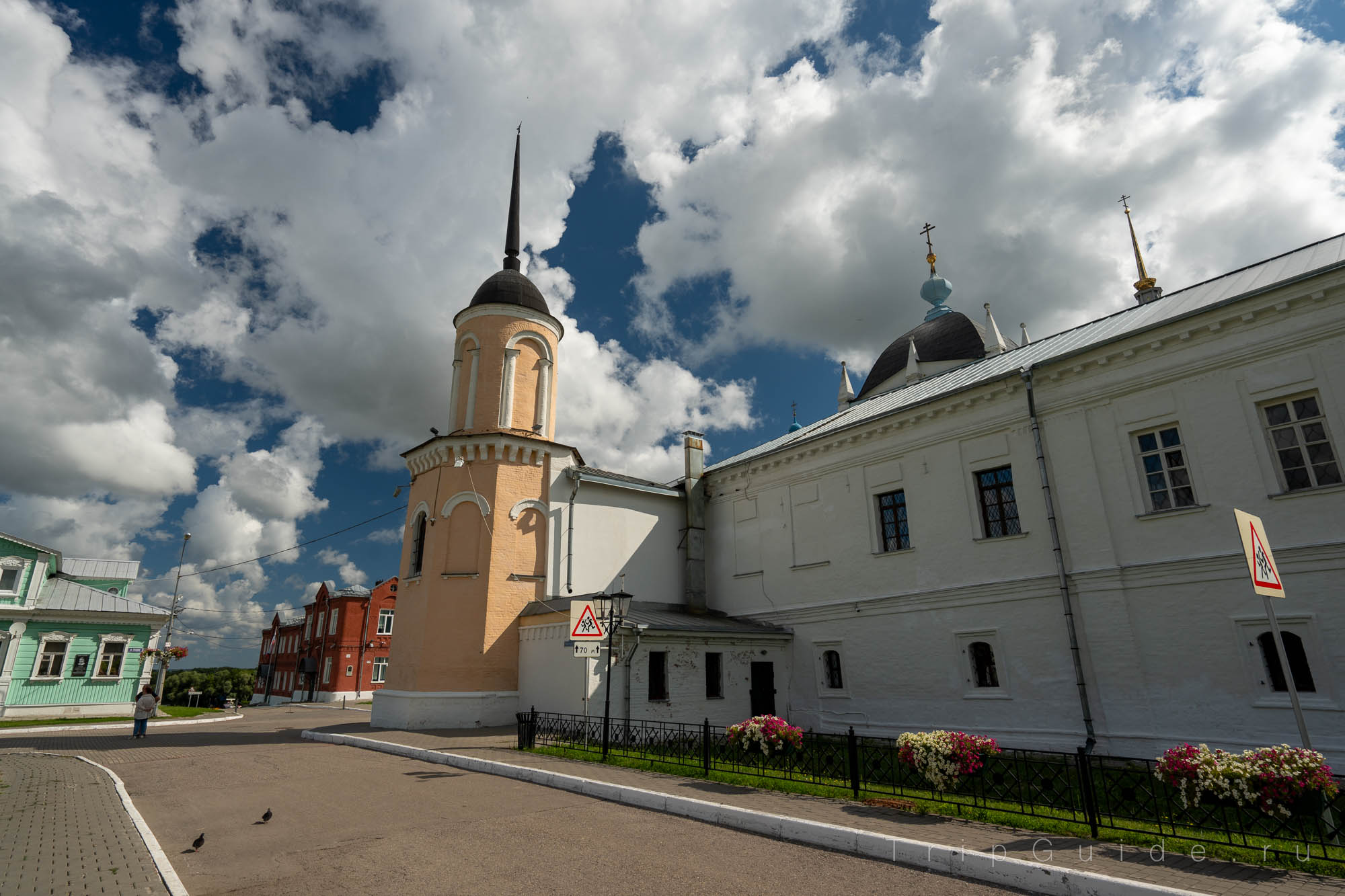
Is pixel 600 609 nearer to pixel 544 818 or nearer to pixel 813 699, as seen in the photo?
pixel 813 699

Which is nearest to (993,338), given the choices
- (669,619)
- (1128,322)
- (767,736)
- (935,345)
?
(935,345)

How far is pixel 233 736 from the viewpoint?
63.4ft

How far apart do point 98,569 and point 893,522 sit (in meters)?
42.5

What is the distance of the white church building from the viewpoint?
12516 millimetres

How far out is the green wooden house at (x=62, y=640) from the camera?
2589 centimetres

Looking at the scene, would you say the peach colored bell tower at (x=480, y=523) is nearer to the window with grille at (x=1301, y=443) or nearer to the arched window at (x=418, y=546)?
the arched window at (x=418, y=546)

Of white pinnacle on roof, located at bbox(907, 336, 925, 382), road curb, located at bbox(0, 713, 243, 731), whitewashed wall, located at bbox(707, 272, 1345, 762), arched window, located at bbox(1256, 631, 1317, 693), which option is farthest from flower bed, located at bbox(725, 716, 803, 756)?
white pinnacle on roof, located at bbox(907, 336, 925, 382)

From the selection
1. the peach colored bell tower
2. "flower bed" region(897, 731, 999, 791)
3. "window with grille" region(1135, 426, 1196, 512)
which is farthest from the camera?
the peach colored bell tower

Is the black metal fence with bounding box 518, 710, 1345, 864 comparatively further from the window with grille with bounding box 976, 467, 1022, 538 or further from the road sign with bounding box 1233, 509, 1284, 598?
the window with grille with bounding box 976, 467, 1022, 538

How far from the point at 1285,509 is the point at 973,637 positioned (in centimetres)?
651

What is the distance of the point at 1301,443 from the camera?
12.5 m

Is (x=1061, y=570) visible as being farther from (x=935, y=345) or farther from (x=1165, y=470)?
(x=935, y=345)

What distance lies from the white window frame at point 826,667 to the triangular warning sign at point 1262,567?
12.7m

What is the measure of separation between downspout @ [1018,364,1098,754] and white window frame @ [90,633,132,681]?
1374 inches
